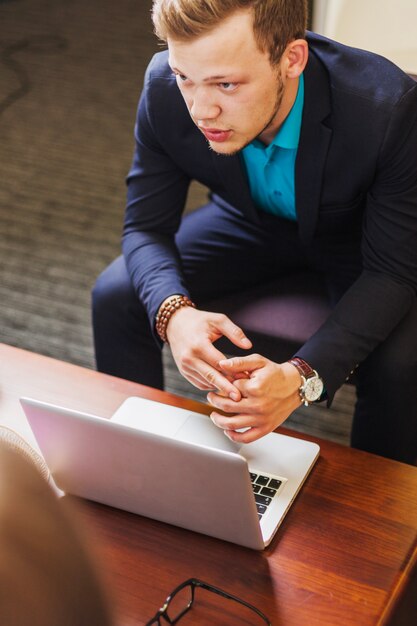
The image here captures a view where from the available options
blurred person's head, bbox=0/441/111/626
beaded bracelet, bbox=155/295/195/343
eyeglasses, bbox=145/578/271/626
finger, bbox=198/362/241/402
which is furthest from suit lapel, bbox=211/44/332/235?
blurred person's head, bbox=0/441/111/626

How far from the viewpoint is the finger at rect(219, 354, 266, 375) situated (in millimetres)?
1298

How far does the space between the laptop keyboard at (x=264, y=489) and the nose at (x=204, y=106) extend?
583mm

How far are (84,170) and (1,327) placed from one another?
2.91ft

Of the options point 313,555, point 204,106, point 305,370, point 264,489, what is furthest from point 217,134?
point 313,555

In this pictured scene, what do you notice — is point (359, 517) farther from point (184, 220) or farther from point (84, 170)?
point (84, 170)

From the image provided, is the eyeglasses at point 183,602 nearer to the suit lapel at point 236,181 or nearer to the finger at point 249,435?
the finger at point 249,435

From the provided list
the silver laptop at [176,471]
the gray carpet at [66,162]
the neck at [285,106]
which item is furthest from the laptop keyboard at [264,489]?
the gray carpet at [66,162]

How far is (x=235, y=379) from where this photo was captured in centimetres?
133

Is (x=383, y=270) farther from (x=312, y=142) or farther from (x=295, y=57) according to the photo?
(x=295, y=57)

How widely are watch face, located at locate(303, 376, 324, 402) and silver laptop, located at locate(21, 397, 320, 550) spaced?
4.7 inches

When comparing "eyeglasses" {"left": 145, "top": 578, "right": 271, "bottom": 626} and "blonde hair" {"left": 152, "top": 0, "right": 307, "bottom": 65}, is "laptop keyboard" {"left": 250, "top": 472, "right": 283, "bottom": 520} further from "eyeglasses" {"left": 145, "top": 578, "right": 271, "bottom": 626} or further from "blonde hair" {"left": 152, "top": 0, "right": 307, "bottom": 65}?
"blonde hair" {"left": 152, "top": 0, "right": 307, "bottom": 65}

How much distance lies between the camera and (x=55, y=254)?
8.58 feet

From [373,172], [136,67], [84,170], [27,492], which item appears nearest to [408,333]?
[373,172]

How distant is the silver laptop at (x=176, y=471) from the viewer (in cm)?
103
